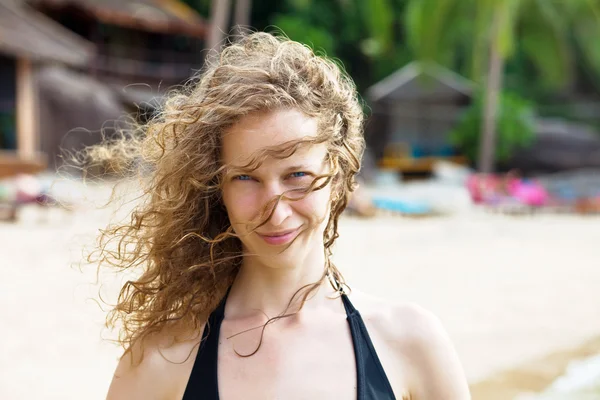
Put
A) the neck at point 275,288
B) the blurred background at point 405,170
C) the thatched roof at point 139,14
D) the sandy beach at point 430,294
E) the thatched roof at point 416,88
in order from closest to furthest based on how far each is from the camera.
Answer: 1. the neck at point 275,288
2. the sandy beach at point 430,294
3. the blurred background at point 405,170
4. the thatched roof at point 139,14
5. the thatched roof at point 416,88

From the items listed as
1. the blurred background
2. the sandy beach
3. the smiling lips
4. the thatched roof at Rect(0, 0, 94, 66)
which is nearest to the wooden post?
the blurred background

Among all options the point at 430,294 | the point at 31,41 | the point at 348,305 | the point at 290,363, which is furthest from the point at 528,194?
the point at 290,363

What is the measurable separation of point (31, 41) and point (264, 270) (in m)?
12.5

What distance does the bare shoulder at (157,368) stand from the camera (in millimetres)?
1132

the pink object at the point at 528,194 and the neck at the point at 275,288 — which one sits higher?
the pink object at the point at 528,194

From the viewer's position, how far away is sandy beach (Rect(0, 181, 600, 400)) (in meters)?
3.86

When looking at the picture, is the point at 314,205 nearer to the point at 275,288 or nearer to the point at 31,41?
the point at 275,288

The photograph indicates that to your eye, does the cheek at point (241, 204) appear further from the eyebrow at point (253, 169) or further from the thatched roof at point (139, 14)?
the thatched roof at point (139, 14)

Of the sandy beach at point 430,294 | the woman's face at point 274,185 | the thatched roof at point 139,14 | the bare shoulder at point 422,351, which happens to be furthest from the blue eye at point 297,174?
the thatched roof at point 139,14

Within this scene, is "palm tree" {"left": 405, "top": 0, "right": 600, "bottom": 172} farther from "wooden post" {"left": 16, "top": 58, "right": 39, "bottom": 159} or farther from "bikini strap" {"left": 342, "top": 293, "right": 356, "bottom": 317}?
"bikini strap" {"left": 342, "top": 293, "right": 356, "bottom": 317}

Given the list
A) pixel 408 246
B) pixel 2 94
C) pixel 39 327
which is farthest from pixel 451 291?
pixel 2 94

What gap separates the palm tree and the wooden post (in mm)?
9535

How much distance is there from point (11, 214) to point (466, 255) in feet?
20.9

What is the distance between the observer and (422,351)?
113cm
